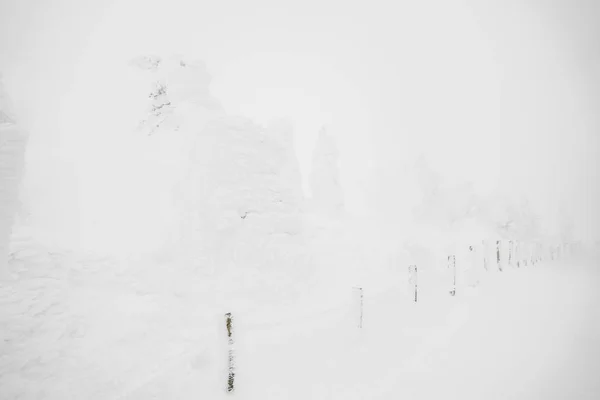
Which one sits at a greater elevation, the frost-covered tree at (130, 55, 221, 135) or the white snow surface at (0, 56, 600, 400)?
the frost-covered tree at (130, 55, 221, 135)

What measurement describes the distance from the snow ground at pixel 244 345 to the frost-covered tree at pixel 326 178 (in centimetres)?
2884

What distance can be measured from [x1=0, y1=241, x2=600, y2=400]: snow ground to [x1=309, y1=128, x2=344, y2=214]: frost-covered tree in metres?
28.8

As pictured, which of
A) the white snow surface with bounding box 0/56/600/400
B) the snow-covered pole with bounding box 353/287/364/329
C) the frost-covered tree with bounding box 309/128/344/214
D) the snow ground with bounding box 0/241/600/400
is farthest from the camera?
the frost-covered tree with bounding box 309/128/344/214

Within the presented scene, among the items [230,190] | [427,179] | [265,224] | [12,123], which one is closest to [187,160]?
[230,190]

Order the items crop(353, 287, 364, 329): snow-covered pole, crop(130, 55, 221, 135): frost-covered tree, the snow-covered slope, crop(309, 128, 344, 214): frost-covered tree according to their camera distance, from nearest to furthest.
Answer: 1. the snow-covered slope
2. crop(353, 287, 364, 329): snow-covered pole
3. crop(130, 55, 221, 135): frost-covered tree
4. crop(309, 128, 344, 214): frost-covered tree

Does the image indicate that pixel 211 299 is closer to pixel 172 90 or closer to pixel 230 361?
pixel 230 361

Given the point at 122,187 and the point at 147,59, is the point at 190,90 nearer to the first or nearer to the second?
the point at 147,59

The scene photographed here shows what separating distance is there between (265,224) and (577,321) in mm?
10631

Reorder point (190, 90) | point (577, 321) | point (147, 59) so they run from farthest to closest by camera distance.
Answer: point (147, 59), point (190, 90), point (577, 321)

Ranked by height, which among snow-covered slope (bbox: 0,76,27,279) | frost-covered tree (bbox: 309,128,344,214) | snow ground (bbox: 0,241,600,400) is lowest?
snow ground (bbox: 0,241,600,400)

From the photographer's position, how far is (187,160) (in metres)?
10.9

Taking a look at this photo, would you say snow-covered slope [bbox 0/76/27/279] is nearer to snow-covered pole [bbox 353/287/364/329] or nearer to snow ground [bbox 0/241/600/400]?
snow ground [bbox 0/241/600/400]

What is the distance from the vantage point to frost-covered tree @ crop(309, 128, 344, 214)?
3856 cm

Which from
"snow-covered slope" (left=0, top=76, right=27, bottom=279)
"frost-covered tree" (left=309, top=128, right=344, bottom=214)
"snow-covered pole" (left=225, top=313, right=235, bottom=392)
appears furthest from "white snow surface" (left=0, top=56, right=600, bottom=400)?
"frost-covered tree" (left=309, top=128, right=344, bottom=214)
